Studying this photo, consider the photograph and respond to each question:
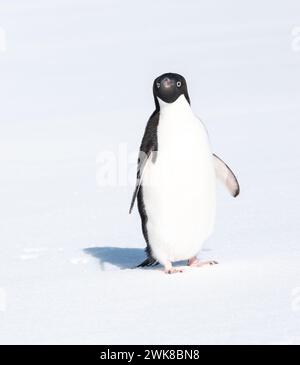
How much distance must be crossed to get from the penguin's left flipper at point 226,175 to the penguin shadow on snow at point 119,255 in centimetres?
67

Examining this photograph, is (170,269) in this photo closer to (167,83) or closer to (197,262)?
(197,262)

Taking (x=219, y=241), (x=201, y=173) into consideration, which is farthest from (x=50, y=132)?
(x=201, y=173)

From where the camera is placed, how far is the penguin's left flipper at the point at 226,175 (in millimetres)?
5719

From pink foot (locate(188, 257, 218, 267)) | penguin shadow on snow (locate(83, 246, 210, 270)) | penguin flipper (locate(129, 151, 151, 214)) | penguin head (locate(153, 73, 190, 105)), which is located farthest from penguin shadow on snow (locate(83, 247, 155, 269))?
penguin head (locate(153, 73, 190, 105))

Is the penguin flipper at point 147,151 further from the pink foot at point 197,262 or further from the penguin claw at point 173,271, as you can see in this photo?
the pink foot at point 197,262

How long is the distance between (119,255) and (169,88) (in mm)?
1275

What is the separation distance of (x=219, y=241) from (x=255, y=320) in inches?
70.0

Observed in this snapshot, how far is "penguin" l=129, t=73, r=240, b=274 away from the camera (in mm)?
5320

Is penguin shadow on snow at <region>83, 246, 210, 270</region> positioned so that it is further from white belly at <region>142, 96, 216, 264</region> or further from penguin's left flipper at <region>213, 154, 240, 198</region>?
penguin's left flipper at <region>213, 154, 240, 198</region>

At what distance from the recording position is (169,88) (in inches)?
209

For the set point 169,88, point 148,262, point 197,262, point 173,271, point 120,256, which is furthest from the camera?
point 120,256

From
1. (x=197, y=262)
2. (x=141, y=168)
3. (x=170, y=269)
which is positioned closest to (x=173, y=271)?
(x=170, y=269)

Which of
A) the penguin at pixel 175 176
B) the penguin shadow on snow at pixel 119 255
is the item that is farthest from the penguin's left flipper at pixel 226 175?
the penguin shadow on snow at pixel 119 255
